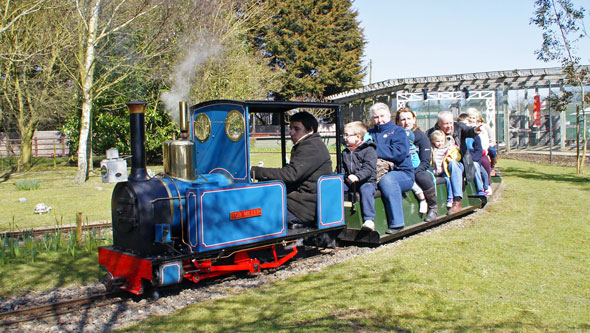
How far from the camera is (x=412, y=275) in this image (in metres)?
5.59

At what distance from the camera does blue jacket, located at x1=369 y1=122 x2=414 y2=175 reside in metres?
7.63

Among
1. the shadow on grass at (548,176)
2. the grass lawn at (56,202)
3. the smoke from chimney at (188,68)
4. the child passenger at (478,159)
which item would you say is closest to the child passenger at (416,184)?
the child passenger at (478,159)

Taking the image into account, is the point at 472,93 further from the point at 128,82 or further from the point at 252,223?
the point at 252,223

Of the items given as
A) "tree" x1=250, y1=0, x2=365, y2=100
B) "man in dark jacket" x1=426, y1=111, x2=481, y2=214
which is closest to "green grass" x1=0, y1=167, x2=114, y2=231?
"man in dark jacket" x1=426, y1=111, x2=481, y2=214

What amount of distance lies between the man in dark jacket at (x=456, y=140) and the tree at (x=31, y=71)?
12.0 metres

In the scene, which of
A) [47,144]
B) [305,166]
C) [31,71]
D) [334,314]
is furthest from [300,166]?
[47,144]

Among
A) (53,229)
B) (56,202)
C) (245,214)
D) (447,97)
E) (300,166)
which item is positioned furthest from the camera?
(447,97)

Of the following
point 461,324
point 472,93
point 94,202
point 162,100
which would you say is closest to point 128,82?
point 162,100

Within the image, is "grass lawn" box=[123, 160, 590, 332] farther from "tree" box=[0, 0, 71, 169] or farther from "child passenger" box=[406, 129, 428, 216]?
"tree" box=[0, 0, 71, 169]

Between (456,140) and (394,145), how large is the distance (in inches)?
92.4

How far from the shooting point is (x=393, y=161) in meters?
7.77

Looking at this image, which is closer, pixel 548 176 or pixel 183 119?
pixel 183 119

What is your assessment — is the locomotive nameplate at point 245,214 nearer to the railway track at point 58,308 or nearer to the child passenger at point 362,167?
the railway track at point 58,308

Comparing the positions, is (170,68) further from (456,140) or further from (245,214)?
(245,214)
